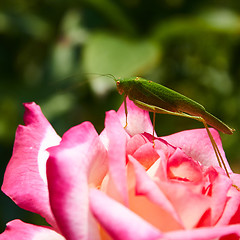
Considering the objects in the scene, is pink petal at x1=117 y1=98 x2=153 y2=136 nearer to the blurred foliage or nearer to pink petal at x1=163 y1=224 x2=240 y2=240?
pink petal at x1=163 y1=224 x2=240 y2=240

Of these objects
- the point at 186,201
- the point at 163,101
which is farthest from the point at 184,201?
the point at 163,101

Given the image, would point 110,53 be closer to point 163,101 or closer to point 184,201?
point 163,101

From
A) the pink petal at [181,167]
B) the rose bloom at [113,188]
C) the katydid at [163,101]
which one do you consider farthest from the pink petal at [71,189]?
the katydid at [163,101]

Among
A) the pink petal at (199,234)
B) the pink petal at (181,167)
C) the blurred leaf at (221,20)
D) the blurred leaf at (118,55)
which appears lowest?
the pink petal at (199,234)

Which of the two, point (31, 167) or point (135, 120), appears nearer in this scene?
point (31, 167)

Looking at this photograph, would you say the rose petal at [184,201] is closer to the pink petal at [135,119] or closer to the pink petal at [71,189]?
the pink petal at [71,189]
